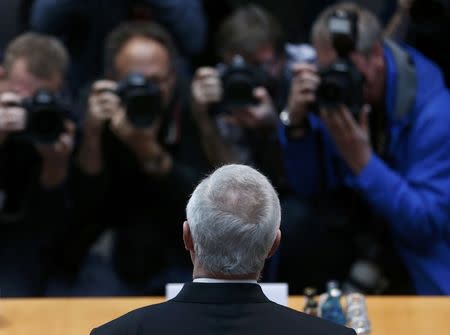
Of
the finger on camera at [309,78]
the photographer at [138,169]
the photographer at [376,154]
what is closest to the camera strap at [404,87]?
the photographer at [376,154]

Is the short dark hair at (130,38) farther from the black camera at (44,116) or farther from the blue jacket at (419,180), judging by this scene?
the blue jacket at (419,180)

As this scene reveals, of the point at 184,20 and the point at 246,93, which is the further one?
the point at 184,20

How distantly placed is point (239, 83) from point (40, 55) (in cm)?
64

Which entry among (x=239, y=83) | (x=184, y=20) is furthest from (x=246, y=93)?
(x=184, y=20)

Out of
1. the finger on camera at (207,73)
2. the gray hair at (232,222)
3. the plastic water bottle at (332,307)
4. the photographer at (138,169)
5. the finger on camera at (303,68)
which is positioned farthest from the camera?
the photographer at (138,169)

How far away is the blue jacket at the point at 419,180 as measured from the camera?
3.30 meters

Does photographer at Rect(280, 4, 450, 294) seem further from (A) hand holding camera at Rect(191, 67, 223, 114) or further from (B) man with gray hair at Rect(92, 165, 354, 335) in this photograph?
(B) man with gray hair at Rect(92, 165, 354, 335)

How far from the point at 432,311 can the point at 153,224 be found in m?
1.15

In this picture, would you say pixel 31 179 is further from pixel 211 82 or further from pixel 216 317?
pixel 216 317

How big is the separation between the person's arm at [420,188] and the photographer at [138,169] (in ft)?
1.95

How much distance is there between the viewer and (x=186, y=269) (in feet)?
11.9

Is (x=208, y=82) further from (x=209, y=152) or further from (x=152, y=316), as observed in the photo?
(x=152, y=316)

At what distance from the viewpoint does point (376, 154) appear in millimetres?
3482

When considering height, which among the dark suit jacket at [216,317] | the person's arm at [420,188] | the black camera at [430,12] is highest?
the black camera at [430,12]
